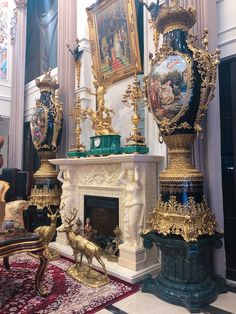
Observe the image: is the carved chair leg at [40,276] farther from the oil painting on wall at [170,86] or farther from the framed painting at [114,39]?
the framed painting at [114,39]

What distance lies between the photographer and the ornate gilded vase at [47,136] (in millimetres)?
4594

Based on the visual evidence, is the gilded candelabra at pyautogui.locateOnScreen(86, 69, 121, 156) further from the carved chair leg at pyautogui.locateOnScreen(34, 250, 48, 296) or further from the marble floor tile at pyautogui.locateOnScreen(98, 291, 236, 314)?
the marble floor tile at pyautogui.locateOnScreen(98, 291, 236, 314)

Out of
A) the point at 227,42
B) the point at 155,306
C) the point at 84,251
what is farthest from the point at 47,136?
the point at 155,306

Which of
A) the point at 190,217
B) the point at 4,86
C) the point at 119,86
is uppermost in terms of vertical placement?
the point at 4,86

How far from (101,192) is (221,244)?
1.85m

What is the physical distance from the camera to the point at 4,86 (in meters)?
7.32

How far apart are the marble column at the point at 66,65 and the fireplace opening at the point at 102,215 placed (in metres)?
1.24

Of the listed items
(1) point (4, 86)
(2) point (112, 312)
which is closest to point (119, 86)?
(2) point (112, 312)

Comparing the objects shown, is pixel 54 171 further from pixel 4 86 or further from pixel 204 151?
pixel 4 86

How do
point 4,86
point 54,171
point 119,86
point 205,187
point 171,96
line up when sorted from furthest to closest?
point 4,86, point 54,171, point 119,86, point 205,187, point 171,96

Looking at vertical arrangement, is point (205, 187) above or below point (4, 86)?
below

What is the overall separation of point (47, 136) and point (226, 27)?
10.5ft

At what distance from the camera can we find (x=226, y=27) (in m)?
3.12

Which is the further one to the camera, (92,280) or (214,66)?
(92,280)
